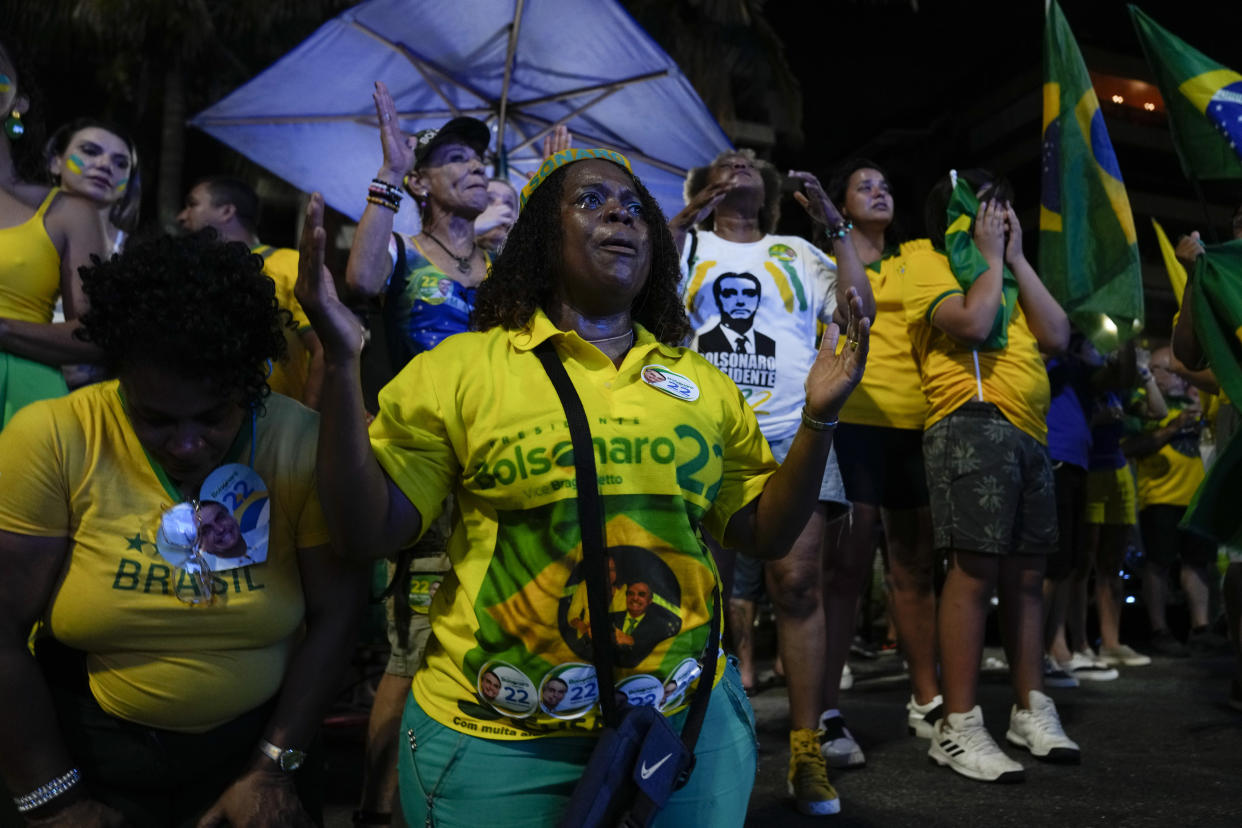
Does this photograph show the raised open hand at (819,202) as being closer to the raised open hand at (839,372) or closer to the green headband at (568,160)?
the green headband at (568,160)

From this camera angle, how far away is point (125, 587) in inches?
85.3

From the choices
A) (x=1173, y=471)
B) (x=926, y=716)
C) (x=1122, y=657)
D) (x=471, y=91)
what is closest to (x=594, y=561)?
(x=926, y=716)

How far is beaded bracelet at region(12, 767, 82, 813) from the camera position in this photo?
2.09m

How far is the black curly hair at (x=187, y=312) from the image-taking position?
2.19 m

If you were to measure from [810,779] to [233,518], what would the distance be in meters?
2.27

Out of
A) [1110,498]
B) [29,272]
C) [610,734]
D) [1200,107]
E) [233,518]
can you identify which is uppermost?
[1200,107]

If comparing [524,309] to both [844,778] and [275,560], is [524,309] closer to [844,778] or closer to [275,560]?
[275,560]

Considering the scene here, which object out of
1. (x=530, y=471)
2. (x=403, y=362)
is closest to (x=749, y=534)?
(x=530, y=471)

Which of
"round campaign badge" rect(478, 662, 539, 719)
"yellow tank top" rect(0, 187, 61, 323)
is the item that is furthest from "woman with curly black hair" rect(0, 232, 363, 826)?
"yellow tank top" rect(0, 187, 61, 323)

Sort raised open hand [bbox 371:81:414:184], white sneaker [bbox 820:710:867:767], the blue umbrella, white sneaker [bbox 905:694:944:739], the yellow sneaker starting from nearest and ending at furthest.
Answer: raised open hand [bbox 371:81:414:184]
the yellow sneaker
white sneaker [bbox 820:710:867:767]
white sneaker [bbox 905:694:944:739]
the blue umbrella

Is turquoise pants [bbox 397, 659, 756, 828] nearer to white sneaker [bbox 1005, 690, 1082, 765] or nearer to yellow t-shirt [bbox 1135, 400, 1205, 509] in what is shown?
white sneaker [bbox 1005, 690, 1082, 765]

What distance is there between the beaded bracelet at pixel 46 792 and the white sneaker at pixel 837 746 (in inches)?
113

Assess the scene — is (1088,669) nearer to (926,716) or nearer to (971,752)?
(926,716)

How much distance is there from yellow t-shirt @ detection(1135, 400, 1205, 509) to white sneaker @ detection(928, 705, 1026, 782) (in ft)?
18.5
